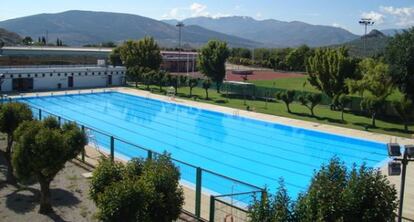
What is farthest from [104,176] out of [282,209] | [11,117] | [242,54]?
[242,54]

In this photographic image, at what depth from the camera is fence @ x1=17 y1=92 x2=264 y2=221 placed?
1332cm

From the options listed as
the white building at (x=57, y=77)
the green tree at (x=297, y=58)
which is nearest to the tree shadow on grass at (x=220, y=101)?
the white building at (x=57, y=77)

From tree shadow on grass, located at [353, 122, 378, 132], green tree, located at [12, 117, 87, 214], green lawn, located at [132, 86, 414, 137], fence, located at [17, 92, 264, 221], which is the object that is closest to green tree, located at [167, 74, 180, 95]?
green lawn, located at [132, 86, 414, 137]

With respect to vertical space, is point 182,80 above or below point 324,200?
below

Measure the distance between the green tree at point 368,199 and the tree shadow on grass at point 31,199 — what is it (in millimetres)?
9734

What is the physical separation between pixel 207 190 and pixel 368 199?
12782mm

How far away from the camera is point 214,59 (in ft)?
163

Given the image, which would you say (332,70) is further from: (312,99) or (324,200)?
(324,200)

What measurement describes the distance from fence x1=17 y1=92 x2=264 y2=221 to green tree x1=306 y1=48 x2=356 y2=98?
21192 mm

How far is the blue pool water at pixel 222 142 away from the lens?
2455 centimetres

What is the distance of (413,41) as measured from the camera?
1378 inches

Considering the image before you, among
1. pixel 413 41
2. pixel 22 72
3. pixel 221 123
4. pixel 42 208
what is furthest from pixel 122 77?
pixel 42 208

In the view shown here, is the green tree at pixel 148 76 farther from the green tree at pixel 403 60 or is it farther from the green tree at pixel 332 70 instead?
the green tree at pixel 403 60

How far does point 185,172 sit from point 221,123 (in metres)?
15.0
